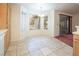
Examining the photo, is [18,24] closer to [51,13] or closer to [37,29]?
[37,29]

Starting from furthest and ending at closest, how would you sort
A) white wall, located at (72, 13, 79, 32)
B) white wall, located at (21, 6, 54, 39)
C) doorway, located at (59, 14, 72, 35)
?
white wall, located at (21, 6, 54, 39), doorway, located at (59, 14, 72, 35), white wall, located at (72, 13, 79, 32)

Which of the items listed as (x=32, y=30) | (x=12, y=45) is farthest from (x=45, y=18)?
(x=12, y=45)

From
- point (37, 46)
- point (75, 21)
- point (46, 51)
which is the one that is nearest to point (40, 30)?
point (37, 46)

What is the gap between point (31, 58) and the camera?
1.31m

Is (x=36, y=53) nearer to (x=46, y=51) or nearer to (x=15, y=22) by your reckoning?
(x=46, y=51)

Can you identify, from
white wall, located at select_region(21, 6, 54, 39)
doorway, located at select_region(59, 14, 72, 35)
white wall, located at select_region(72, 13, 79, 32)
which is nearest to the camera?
white wall, located at select_region(72, 13, 79, 32)

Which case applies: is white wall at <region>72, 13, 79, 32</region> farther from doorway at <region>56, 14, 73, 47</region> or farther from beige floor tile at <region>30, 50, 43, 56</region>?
beige floor tile at <region>30, 50, 43, 56</region>

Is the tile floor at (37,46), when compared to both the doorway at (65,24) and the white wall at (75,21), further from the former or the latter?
the white wall at (75,21)

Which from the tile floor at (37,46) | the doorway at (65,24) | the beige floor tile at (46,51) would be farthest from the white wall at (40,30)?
the beige floor tile at (46,51)

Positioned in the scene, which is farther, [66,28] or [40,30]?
[40,30]

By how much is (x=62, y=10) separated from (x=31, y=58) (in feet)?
4.73

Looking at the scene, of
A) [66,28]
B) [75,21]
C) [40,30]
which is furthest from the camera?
[40,30]

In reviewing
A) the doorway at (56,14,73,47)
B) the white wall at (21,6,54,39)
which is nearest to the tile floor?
the white wall at (21,6,54,39)

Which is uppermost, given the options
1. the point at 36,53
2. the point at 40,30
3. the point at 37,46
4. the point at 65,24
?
the point at 65,24
